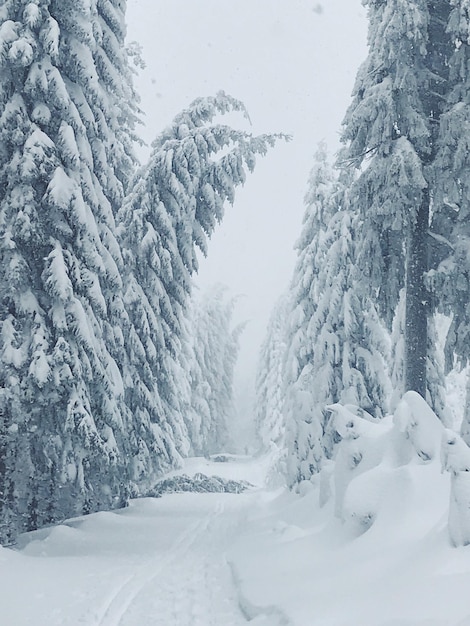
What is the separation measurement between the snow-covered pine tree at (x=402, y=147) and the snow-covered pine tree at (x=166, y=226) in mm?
4134

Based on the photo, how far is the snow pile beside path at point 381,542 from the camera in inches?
203

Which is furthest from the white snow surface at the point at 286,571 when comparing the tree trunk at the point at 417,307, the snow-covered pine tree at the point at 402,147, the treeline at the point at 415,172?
the snow-covered pine tree at the point at 402,147

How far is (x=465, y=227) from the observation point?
37.6ft

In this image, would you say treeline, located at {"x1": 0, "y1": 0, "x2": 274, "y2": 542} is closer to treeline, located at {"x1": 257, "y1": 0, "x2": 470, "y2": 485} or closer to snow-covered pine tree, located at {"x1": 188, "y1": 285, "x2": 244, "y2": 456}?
treeline, located at {"x1": 257, "y1": 0, "x2": 470, "y2": 485}

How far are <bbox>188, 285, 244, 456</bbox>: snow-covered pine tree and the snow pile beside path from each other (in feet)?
98.8

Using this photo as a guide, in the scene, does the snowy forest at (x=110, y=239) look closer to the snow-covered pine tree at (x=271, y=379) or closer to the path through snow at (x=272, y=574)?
the path through snow at (x=272, y=574)

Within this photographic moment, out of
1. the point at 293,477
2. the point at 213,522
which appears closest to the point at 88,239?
the point at 213,522

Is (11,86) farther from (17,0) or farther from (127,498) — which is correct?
(127,498)

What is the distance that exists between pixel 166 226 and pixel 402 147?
6.63 metres

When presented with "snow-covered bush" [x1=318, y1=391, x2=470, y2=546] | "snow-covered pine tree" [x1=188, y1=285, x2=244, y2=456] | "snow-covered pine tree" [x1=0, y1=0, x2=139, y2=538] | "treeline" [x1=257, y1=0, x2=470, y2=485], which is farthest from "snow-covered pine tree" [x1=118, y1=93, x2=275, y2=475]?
"snow-covered pine tree" [x1=188, y1=285, x2=244, y2=456]

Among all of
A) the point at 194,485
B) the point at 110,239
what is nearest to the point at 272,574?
the point at 110,239

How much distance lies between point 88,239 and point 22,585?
6340mm

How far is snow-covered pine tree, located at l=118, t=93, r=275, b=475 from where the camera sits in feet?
51.0

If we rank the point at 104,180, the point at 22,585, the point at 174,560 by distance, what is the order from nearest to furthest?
1. the point at 22,585
2. the point at 174,560
3. the point at 104,180
